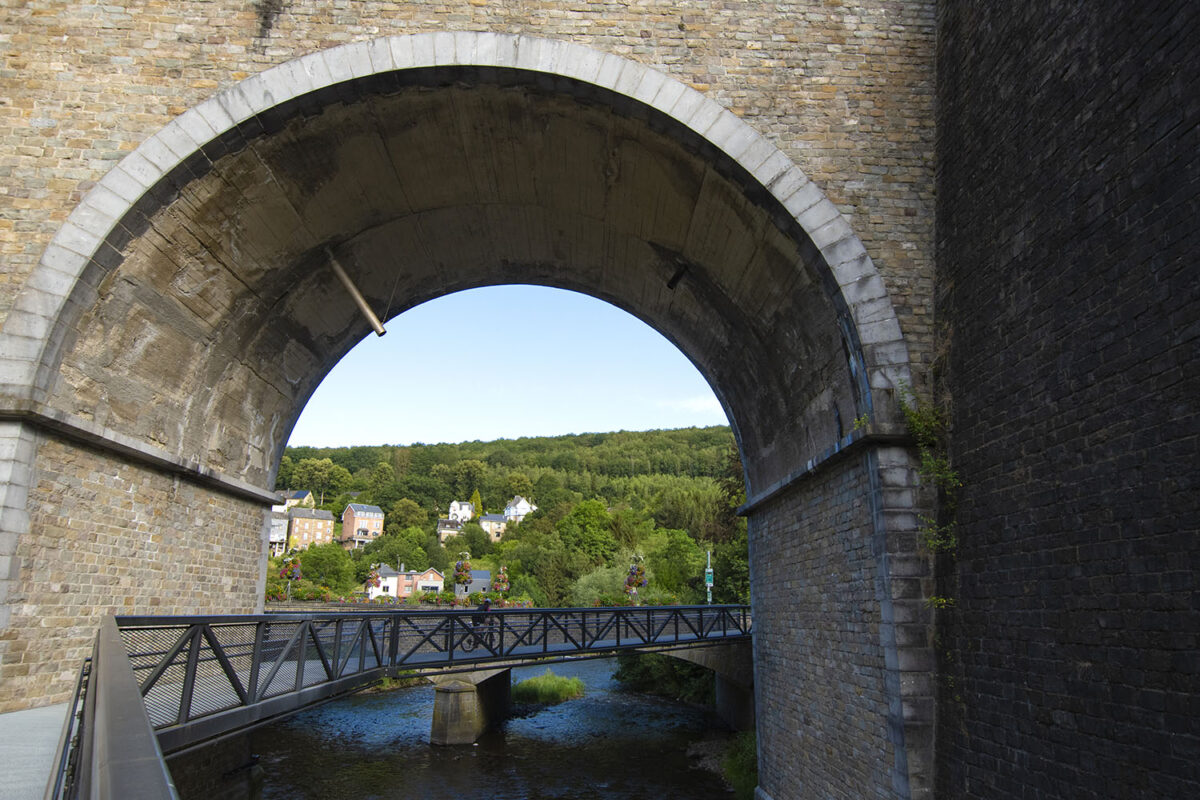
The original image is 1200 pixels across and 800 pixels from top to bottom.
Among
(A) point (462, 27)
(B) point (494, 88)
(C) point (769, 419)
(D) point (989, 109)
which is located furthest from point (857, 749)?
(A) point (462, 27)

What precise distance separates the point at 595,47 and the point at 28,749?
775 cm

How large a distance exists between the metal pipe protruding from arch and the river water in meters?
8.26

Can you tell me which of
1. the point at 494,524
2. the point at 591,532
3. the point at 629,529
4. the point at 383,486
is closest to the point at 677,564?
the point at 629,529

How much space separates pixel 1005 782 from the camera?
239 inches

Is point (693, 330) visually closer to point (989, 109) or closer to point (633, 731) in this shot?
point (989, 109)

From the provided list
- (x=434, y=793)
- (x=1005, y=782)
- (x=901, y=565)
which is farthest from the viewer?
(x=434, y=793)

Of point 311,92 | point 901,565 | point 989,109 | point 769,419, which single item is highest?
point 311,92

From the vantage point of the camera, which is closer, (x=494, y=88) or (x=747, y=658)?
(x=494, y=88)

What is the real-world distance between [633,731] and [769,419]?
12.5 meters

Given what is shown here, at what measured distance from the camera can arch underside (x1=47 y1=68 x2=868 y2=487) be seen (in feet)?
27.7

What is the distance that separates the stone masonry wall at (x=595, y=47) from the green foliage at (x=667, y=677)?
16720 mm

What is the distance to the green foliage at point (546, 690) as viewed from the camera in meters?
25.7

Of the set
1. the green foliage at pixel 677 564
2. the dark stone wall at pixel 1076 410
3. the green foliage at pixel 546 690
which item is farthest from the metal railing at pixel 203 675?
the green foliage at pixel 677 564

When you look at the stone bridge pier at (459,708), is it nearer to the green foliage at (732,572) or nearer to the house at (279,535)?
the green foliage at (732,572)
